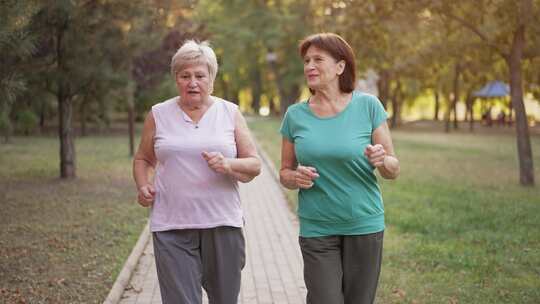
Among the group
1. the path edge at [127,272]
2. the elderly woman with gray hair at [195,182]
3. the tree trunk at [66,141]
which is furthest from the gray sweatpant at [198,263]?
the tree trunk at [66,141]

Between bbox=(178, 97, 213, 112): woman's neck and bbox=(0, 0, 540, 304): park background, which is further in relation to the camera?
bbox=(0, 0, 540, 304): park background

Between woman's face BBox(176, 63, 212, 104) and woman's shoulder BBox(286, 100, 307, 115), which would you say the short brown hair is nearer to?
woman's shoulder BBox(286, 100, 307, 115)

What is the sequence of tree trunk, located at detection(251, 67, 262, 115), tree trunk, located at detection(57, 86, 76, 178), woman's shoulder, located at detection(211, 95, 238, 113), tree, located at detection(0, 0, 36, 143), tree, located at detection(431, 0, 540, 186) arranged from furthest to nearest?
tree trunk, located at detection(251, 67, 262, 115) < tree trunk, located at detection(57, 86, 76, 178) < tree, located at detection(431, 0, 540, 186) < tree, located at detection(0, 0, 36, 143) < woman's shoulder, located at detection(211, 95, 238, 113)

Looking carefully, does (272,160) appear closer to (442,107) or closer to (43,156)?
(43,156)

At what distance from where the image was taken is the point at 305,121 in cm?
412

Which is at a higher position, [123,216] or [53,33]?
[53,33]

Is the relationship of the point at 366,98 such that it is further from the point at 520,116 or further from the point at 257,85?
the point at 257,85

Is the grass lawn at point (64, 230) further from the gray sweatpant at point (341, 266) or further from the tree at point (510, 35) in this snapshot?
the tree at point (510, 35)

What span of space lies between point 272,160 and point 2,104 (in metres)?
14.1

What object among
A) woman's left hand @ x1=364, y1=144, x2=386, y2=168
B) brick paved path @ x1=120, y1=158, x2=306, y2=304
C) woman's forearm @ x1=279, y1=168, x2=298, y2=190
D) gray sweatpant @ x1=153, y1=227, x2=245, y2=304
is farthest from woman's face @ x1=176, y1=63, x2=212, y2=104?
brick paved path @ x1=120, y1=158, x2=306, y2=304

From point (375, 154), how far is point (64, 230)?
7.28 m

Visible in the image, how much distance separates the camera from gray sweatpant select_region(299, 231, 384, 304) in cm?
407

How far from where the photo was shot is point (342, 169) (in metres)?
4.04

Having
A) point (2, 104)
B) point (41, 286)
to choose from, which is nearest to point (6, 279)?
point (41, 286)
